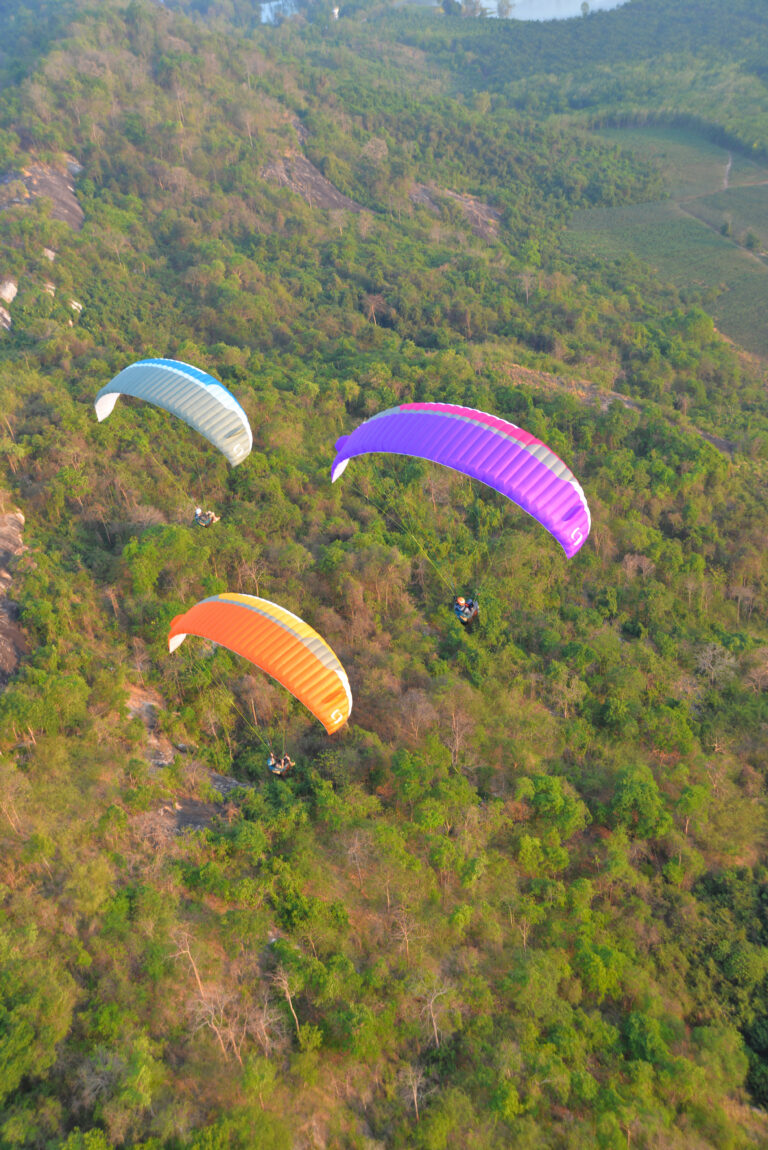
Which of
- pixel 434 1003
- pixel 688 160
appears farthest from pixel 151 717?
pixel 688 160

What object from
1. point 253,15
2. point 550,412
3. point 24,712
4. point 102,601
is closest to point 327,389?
point 550,412

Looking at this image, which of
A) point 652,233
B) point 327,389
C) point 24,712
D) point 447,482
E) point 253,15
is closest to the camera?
point 24,712

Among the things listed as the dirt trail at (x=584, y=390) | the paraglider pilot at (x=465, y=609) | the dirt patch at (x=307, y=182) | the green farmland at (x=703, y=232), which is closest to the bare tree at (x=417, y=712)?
the paraglider pilot at (x=465, y=609)

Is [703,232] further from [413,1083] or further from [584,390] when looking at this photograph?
[413,1083]

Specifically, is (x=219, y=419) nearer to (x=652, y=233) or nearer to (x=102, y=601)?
(x=102, y=601)

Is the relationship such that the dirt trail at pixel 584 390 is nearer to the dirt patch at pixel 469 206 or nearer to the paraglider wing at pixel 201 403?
the paraglider wing at pixel 201 403

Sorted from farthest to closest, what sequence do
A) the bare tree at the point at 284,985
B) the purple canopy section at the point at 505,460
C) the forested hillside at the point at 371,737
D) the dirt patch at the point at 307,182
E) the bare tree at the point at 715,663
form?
the dirt patch at the point at 307,182 → the bare tree at the point at 715,663 → the purple canopy section at the point at 505,460 → the bare tree at the point at 284,985 → the forested hillside at the point at 371,737
